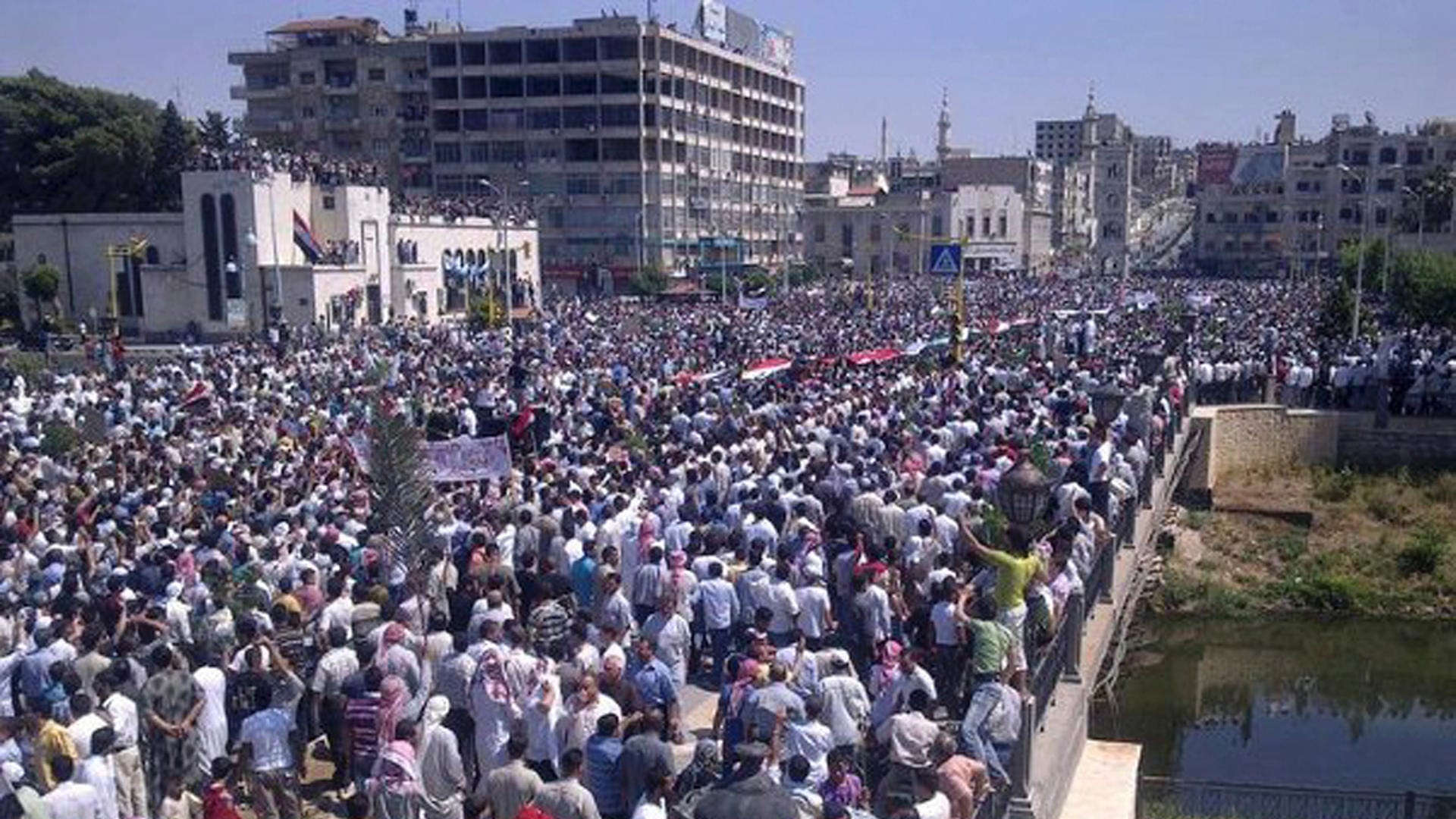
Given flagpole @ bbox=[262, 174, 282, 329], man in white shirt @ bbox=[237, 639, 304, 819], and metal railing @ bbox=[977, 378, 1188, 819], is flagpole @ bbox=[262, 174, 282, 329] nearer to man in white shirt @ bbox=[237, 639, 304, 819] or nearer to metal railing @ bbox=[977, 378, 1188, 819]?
metal railing @ bbox=[977, 378, 1188, 819]

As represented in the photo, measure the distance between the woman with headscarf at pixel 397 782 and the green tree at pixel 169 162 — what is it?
186 feet

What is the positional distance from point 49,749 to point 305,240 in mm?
40565

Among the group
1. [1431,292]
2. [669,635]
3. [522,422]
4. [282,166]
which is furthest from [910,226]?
[669,635]

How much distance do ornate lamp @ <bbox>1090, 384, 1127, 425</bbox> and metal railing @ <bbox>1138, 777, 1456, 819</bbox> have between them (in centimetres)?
403

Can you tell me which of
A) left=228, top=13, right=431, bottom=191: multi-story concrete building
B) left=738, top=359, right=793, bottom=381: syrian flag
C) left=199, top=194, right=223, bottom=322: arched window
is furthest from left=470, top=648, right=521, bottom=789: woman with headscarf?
left=228, top=13, right=431, bottom=191: multi-story concrete building

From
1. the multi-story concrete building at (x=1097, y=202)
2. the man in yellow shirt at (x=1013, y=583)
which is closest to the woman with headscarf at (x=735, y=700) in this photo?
the man in yellow shirt at (x=1013, y=583)

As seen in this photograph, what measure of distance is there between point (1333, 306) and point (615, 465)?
2808 cm

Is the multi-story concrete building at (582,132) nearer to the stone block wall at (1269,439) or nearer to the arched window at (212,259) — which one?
the arched window at (212,259)

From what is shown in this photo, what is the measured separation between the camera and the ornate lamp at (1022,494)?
10.5 meters

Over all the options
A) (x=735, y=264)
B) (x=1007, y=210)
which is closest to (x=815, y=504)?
(x=735, y=264)

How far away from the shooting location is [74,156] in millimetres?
56625

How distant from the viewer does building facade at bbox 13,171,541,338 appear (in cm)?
4475

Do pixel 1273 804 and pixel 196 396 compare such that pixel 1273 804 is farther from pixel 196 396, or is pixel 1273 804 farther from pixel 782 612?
pixel 196 396

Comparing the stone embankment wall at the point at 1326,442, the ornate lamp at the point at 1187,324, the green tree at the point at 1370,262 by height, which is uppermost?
the green tree at the point at 1370,262
